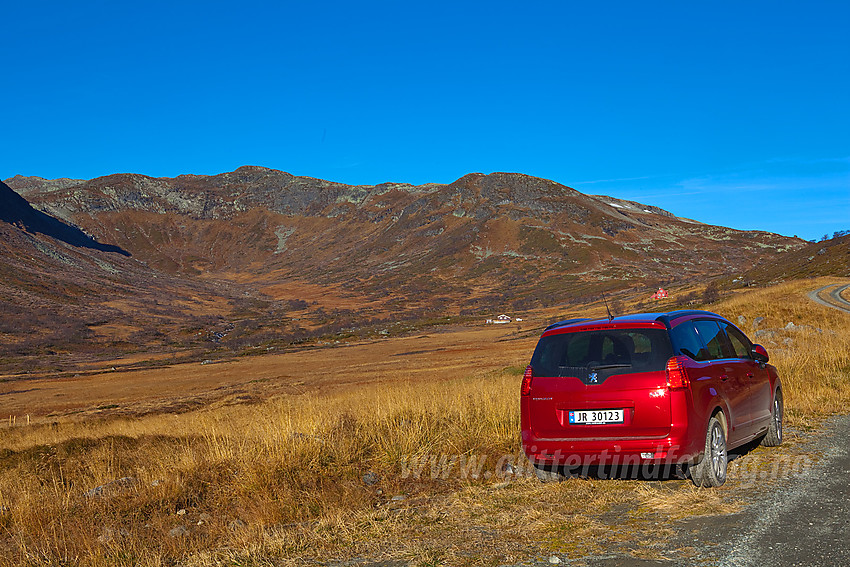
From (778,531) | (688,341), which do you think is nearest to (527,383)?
(688,341)

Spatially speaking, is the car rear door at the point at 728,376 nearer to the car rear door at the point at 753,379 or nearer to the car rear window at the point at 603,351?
the car rear door at the point at 753,379

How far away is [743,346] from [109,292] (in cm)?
9211

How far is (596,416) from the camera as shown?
6.34 m

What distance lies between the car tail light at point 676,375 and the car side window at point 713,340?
89 centimetres

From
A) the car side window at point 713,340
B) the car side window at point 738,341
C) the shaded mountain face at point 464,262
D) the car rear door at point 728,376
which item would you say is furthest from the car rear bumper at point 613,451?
the shaded mountain face at point 464,262

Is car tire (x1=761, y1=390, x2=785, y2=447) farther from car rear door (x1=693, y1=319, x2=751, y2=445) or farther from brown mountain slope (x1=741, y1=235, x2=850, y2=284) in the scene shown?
brown mountain slope (x1=741, y1=235, x2=850, y2=284)

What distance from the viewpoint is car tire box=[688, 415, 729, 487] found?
621 cm

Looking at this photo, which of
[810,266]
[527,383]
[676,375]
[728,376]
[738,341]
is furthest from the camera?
[810,266]

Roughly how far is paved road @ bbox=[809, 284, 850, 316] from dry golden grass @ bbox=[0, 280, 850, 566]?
66.3 ft

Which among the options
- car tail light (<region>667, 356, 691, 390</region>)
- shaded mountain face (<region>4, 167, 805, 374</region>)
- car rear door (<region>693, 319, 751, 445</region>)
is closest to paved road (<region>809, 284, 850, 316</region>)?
car rear door (<region>693, 319, 751, 445</region>)

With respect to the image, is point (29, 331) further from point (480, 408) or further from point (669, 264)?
point (669, 264)

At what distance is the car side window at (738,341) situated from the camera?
26.3ft

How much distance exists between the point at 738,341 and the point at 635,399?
2855 millimetres

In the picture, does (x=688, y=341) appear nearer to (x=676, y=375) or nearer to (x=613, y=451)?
(x=676, y=375)
